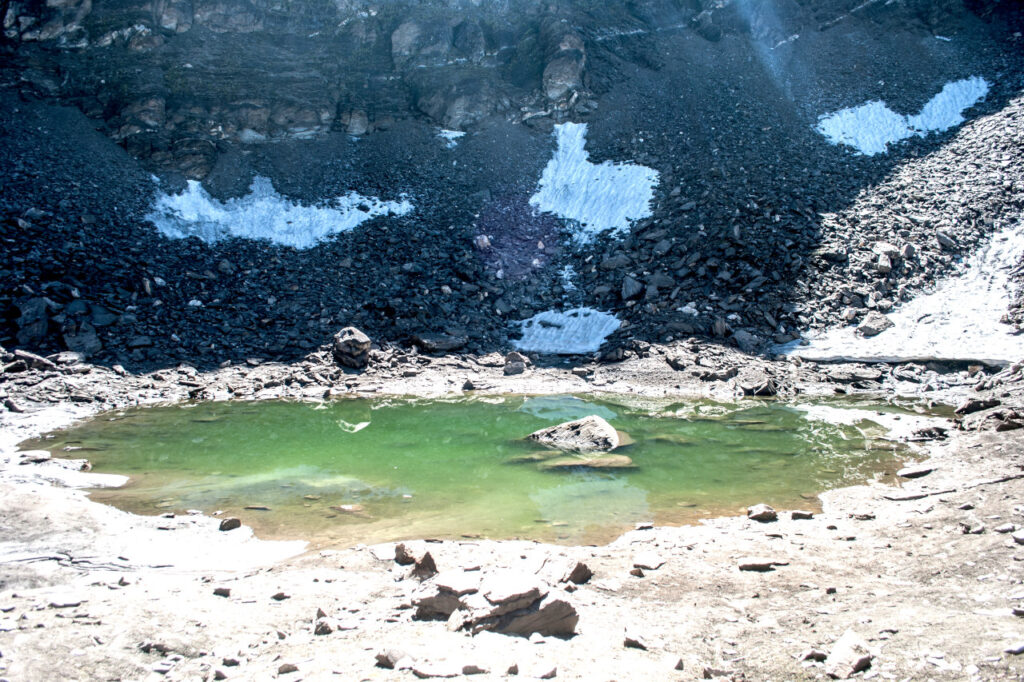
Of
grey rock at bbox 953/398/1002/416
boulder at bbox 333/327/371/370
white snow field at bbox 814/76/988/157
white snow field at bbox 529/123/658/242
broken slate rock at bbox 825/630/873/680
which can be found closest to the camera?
broken slate rock at bbox 825/630/873/680

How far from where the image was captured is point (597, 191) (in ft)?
98.6

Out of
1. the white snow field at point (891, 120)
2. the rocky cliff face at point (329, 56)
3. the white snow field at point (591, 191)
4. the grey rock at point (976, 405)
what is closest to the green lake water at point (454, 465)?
the grey rock at point (976, 405)

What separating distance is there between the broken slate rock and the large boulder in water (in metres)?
8.12

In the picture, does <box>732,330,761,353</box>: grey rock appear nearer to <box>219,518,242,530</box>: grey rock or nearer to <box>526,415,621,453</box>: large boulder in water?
<box>526,415,621,453</box>: large boulder in water

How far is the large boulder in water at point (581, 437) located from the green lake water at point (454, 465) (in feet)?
1.52

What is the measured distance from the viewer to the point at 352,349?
20.8m

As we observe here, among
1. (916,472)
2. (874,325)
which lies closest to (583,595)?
(916,472)

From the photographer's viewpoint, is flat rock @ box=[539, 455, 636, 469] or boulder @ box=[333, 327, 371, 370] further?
boulder @ box=[333, 327, 371, 370]

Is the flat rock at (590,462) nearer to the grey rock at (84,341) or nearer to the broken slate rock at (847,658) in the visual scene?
the broken slate rock at (847,658)

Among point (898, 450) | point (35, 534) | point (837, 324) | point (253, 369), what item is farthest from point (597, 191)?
point (35, 534)

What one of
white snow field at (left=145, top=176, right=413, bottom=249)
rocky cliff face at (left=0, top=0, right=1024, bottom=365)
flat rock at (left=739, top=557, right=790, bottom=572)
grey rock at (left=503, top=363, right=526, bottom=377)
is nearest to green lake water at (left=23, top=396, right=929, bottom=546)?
flat rock at (left=739, top=557, right=790, bottom=572)

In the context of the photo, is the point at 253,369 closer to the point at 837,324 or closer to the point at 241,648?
the point at 241,648

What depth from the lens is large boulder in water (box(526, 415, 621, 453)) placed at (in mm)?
12852

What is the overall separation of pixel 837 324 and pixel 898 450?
30.9 ft
